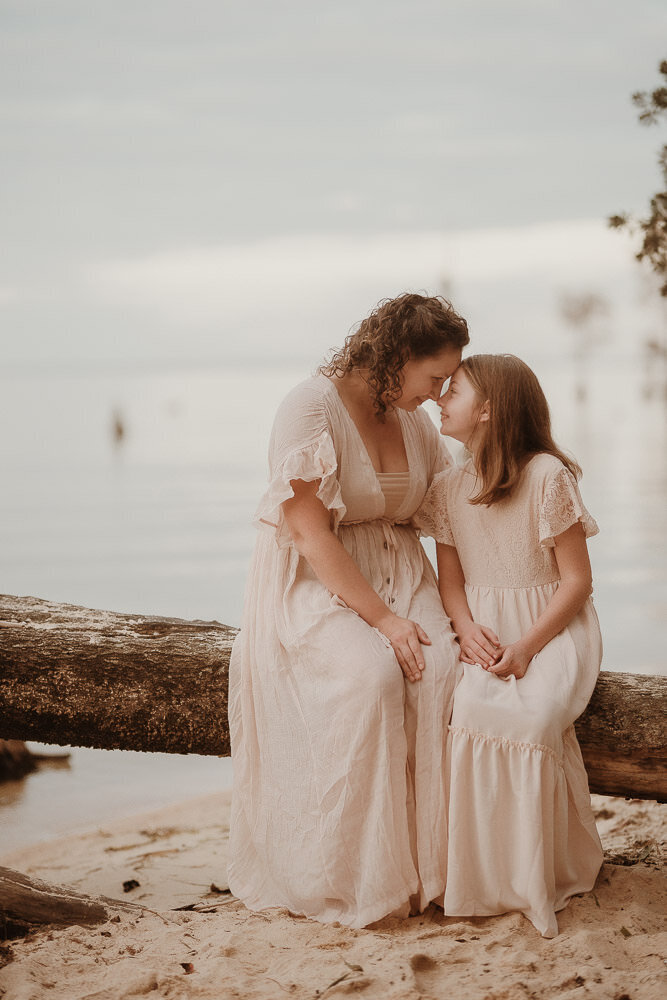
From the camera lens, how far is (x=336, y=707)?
3.11 metres

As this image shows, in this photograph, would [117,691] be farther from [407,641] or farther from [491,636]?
[491,636]

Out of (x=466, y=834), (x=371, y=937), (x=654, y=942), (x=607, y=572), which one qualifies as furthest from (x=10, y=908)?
(x=607, y=572)

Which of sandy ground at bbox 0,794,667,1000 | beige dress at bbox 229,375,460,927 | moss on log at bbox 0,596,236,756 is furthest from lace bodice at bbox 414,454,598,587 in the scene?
sandy ground at bbox 0,794,667,1000

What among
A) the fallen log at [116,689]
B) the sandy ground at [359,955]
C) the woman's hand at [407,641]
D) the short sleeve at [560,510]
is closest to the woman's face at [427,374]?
the short sleeve at [560,510]

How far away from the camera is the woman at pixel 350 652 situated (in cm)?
304

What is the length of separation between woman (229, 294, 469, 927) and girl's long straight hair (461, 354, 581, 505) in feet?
0.57

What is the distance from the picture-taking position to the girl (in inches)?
117

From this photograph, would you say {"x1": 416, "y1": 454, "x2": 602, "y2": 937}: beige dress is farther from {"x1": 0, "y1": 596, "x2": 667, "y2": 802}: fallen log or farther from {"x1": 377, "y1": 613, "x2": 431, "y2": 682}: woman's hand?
{"x1": 0, "y1": 596, "x2": 667, "y2": 802}: fallen log

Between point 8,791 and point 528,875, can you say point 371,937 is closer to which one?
point 528,875

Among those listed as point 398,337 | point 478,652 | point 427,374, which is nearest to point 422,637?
point 478,652

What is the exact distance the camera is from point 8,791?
5785 mm

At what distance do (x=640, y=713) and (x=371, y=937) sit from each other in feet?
3.62

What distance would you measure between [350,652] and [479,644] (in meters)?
0.42

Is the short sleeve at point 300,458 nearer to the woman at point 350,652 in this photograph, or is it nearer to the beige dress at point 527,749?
the woman at point 350,652
